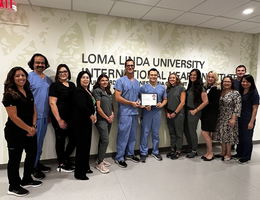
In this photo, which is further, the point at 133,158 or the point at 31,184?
the point at 133,158

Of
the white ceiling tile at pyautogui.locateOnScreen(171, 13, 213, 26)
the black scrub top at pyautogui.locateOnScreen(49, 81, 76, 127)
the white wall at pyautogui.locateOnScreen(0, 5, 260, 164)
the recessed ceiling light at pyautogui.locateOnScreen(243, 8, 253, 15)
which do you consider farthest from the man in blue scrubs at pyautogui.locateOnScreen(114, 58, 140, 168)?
the recessed ceiling light at pyautogui.locateOnScreen(243, 8, 253, 15)

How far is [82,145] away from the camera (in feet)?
7.40

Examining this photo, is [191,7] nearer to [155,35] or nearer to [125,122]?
[155,35]

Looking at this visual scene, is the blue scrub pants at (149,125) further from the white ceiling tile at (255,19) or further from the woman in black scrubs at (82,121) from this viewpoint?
the white ceiling tile at (255,19)

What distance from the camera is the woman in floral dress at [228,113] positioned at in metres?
2.85

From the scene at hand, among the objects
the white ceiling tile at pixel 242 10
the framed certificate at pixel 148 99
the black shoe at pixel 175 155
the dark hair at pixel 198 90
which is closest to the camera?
the white ceiling tile at pixel 242 10

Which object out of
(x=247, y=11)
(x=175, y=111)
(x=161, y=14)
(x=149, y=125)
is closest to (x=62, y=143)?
(x=149, y=125)

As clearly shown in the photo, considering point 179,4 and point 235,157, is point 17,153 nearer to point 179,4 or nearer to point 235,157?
point 179,4

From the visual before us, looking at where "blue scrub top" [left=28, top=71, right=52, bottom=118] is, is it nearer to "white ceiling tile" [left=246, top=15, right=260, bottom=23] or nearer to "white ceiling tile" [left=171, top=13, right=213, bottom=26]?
"white ceiling tile" [left=171, top=13, right=213, bottom=26]

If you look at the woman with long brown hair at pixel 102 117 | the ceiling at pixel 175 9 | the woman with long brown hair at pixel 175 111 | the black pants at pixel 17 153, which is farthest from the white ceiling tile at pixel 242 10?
the black pants at pixel 17 153

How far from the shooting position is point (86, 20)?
2.89 metres

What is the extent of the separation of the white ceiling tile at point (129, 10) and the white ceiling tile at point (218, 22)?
1378mm

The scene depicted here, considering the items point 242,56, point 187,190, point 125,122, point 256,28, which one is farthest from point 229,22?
point 187,190

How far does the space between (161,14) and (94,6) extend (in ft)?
3.80
